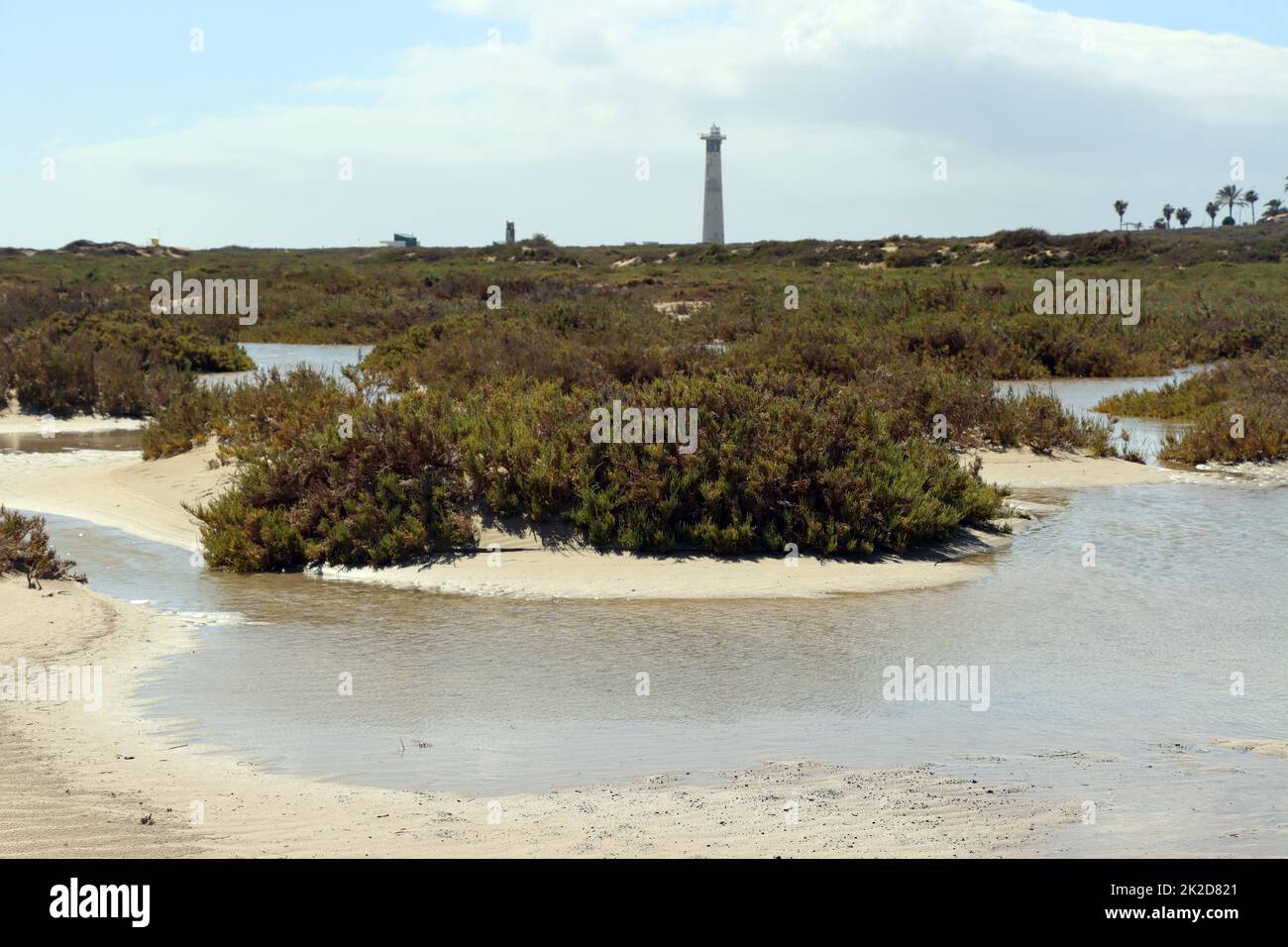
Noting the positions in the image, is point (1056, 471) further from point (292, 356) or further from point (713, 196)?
point (713, 196)

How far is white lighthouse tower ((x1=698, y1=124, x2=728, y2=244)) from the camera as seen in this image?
9988 centimetres

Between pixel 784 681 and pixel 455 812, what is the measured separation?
114 inches

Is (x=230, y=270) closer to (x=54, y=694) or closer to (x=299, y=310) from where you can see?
(x=299, y=310)
